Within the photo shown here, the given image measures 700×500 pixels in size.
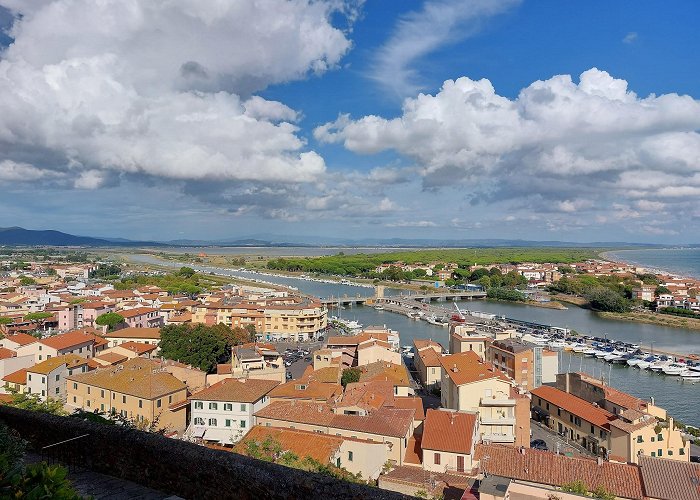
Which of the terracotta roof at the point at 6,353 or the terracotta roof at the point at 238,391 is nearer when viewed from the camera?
the terracotta roof at the point at 238,391

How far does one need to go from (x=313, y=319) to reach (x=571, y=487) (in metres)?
18.5

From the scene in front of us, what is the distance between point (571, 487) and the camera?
6.46 metres

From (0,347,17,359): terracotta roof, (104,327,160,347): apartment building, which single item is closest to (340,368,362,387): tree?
(104,327,160,347): apartment building

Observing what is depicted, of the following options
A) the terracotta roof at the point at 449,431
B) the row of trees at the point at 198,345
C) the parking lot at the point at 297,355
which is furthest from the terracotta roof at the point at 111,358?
the terracotta roof at the point at 449,431

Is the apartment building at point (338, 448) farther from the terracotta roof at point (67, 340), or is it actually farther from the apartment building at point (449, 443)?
the terracotta roof at point (67, 340)

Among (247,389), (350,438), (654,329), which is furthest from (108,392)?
(654,329)

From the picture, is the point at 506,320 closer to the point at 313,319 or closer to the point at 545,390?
the point at 313,319

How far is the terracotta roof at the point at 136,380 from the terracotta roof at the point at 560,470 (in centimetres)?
640

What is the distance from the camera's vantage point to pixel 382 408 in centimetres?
969

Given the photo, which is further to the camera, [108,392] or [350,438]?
[108,392]

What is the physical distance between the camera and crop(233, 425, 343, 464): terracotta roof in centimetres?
714

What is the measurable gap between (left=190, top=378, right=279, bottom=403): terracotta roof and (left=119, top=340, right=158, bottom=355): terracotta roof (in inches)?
253

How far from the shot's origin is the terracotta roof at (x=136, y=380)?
10.7 metres

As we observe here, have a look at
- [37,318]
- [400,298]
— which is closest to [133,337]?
[37,318]
